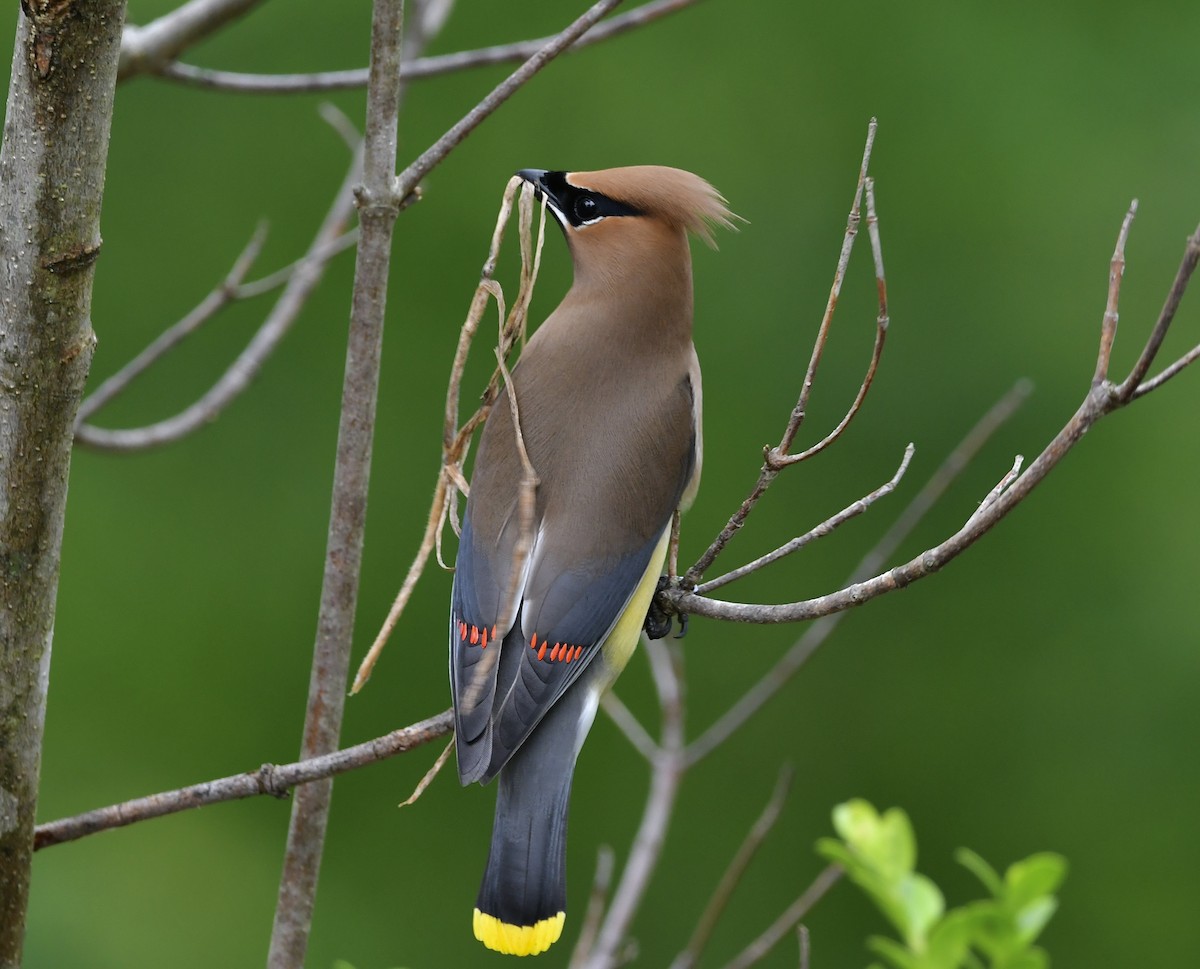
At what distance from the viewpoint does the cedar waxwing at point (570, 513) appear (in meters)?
1.68

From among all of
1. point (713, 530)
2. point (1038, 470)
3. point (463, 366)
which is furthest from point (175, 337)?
point (713, 530)

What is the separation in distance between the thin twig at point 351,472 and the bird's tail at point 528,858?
0.25m

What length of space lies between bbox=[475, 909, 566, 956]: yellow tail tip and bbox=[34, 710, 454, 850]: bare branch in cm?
37

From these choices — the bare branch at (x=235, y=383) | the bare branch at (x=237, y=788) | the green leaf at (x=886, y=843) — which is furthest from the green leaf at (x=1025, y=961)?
the bare branch at (x=235, y=383)

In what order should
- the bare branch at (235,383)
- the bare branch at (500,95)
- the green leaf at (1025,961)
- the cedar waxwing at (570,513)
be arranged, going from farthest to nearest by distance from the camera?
1. the bare branch at (235,383)
2. the cedar waxwing at (570,513)
3. the bare branch at (500,95)
4. the green leaf at (1025,961)

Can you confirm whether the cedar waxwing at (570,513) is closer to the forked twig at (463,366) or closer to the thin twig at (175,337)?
the forked twig at (463,366)

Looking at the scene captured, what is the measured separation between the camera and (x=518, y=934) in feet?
5.46

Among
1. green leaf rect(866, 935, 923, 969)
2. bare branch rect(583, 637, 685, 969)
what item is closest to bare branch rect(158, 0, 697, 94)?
bare branch rect(583, 637, 685, 969)

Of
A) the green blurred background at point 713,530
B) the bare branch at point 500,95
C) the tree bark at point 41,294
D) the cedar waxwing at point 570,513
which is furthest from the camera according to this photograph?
the green blurred background at point 713,530

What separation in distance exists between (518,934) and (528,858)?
76 mm

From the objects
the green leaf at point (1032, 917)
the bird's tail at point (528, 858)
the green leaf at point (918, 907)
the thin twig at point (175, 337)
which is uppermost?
the thin twig at point (175, 337)

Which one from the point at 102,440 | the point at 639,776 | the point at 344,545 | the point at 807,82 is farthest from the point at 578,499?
the point at 807,82

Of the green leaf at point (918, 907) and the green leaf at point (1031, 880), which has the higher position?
the green leaf at point (1031, 880)

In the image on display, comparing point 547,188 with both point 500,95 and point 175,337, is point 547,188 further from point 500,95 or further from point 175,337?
point 500,95
